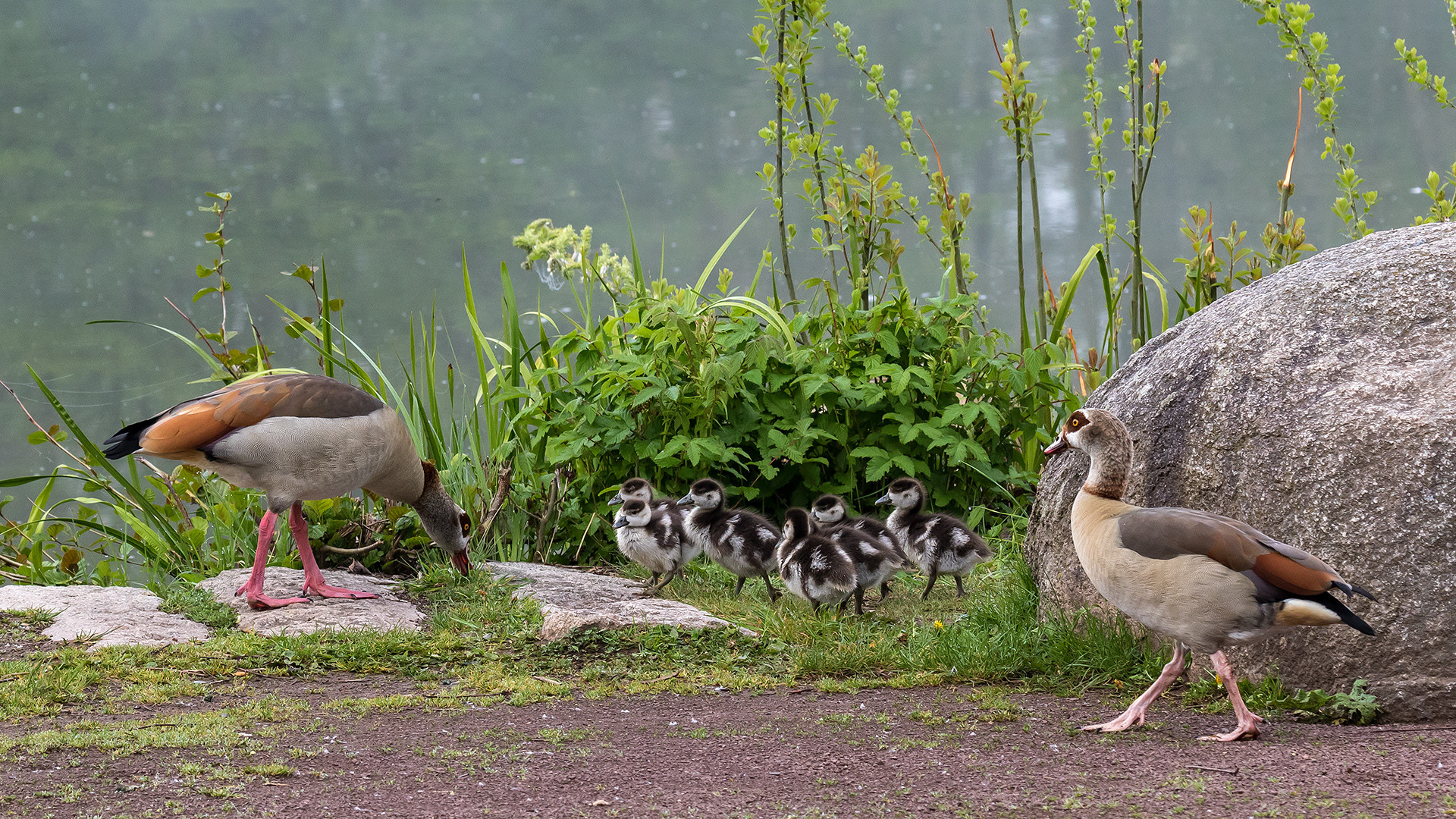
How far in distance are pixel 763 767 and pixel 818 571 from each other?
192 cm

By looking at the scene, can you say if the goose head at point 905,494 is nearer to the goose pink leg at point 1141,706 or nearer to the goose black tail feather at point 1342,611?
the goose pink leg at point 1141,706

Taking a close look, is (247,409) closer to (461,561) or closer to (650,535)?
(461,561)

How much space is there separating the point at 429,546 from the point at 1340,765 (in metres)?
5.43

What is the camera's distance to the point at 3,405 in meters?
15.0

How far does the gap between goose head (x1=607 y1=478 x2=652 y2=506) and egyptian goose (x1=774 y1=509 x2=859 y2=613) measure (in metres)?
1.02

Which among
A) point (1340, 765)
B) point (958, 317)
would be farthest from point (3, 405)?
Answer: point (1340, 765)

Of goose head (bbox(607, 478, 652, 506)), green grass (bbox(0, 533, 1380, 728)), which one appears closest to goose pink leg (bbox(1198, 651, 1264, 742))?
green grass (bbox(0, 533, 1380, 728))

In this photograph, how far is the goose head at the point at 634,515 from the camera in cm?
634

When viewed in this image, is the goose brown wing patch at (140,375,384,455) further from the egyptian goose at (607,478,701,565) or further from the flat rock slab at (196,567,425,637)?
the egyptian goose at (607,478,701,565)

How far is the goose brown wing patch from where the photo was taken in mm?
5812

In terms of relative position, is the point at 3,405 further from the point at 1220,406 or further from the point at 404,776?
the point at 1220,406

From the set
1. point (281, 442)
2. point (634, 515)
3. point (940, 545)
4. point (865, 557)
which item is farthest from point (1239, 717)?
point (281, 442)

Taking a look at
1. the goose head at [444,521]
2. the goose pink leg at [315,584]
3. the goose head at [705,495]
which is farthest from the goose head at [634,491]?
the goose pink leg at [315,584]

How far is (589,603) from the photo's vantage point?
6.00 meters
